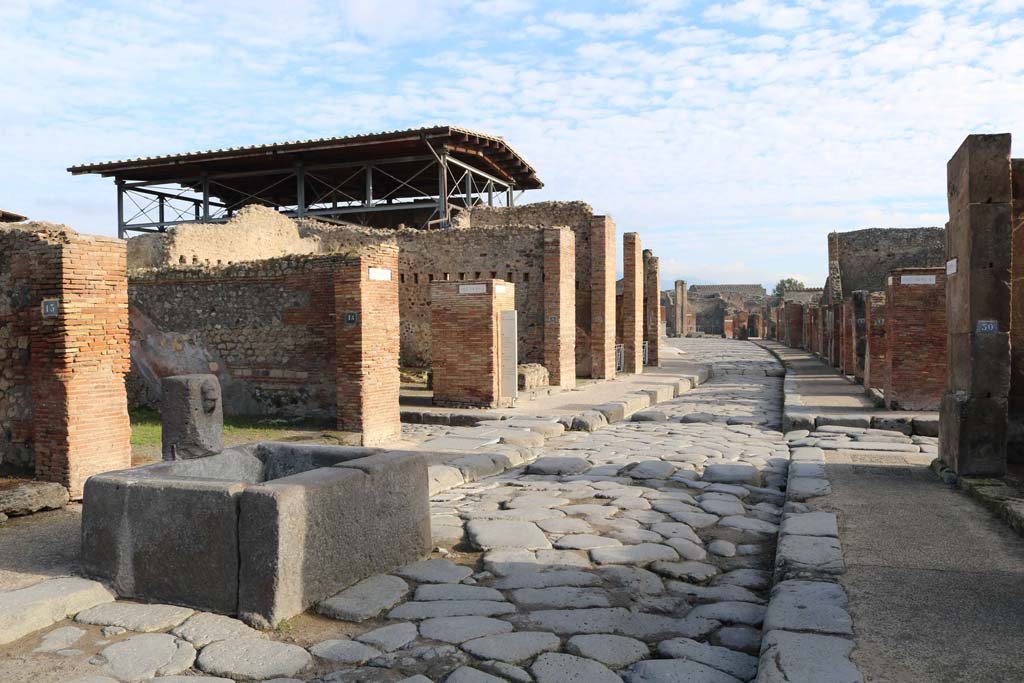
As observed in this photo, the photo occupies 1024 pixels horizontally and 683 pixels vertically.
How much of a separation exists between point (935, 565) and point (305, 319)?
299 inches

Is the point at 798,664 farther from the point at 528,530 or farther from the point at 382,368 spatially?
the point at 382,368

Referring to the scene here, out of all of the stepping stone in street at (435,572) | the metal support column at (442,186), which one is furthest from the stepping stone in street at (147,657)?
the metal support column at (442,186)

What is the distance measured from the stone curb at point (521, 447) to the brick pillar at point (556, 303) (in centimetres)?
161

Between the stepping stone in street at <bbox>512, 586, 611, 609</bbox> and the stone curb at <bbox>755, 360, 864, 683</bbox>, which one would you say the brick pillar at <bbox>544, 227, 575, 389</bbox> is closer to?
the stone curb at <bbox>755, 360, 864, 683</bbox>

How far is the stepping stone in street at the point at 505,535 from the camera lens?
15.6ft

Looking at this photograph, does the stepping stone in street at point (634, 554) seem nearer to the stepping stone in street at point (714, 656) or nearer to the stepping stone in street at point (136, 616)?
the stepping stone in street at point (714, 656)

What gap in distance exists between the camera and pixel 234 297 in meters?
10.1

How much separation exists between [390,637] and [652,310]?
63.4ft

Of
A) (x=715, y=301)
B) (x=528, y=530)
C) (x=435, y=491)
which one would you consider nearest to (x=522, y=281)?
(x=435, y=491)

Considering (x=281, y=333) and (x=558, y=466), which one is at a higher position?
(x=281, y=333)

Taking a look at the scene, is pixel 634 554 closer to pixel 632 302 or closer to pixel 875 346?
pixel 875 346

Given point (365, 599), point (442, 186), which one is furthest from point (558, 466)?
point (442, 186)

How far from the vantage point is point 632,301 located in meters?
18.9

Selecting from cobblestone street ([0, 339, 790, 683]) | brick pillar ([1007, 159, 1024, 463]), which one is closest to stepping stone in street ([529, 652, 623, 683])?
cobblestone street ([0, 339, 790, 683])
